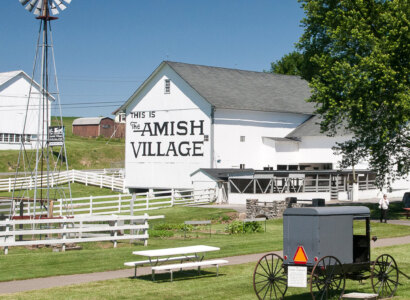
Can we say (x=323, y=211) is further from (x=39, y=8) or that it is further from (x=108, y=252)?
(x=39, y=8)

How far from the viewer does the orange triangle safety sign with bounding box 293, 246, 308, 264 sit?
14.3 m

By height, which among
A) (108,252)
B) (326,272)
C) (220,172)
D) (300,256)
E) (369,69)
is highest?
(369,69)

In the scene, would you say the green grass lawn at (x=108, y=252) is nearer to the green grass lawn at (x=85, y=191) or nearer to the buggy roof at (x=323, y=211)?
the buggy roof at (x=323, y=211)

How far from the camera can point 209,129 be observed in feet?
181

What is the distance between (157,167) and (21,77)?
31.5m

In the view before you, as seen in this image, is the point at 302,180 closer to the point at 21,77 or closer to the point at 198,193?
the point at 198,193

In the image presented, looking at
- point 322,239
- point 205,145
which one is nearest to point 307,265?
point 322,239

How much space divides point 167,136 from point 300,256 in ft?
146

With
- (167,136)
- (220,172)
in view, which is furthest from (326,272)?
(167,136)

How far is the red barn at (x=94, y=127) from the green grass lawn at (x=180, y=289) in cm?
9168

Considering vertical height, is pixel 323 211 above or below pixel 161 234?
above

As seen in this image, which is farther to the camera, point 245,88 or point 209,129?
point 245,88

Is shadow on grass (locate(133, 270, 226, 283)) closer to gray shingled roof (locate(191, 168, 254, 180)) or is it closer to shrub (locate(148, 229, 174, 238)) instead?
shrub (locate(148, 229, 174, 238))

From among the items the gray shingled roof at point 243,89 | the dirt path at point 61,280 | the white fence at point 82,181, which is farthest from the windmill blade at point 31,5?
the white fence at point 82,181
